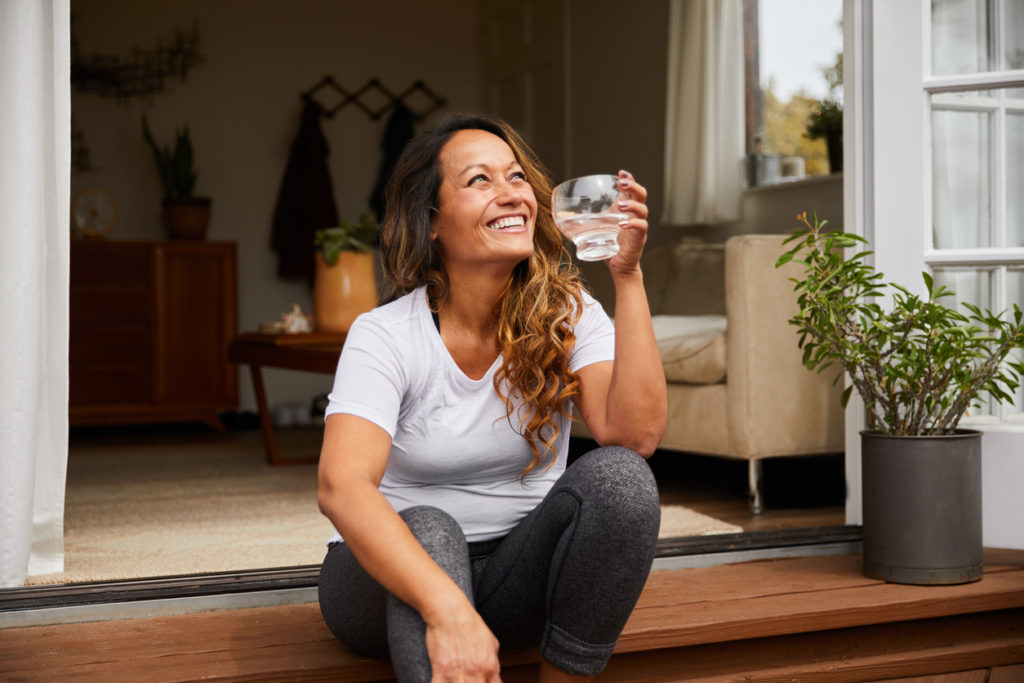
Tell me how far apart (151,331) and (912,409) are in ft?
13.3

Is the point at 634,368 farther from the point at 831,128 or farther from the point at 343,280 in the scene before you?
the point at 831,128

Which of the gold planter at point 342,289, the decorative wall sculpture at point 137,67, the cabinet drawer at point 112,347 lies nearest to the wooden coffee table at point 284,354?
the gold planter at point 342,289

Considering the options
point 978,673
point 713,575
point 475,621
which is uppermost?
point 475,621

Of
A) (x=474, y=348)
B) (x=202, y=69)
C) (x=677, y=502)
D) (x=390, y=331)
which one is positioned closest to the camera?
(x=390, y=331)

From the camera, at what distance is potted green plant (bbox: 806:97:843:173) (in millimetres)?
3822

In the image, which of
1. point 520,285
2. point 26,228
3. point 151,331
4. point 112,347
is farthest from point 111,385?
point 520,285

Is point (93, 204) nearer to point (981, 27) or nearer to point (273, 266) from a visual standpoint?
point (273, 266)

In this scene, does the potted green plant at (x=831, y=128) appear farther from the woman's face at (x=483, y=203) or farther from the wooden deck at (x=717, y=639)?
the woman's face at (x=483, y=203)

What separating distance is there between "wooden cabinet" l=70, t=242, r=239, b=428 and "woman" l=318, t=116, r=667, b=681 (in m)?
3.84

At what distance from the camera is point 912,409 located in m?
2.16

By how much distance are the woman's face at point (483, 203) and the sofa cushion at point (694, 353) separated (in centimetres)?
146

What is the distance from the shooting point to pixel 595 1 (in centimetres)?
511

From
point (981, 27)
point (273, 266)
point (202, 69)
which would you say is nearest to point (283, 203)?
point (273, 266)

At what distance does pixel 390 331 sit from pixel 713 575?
1022 mm
